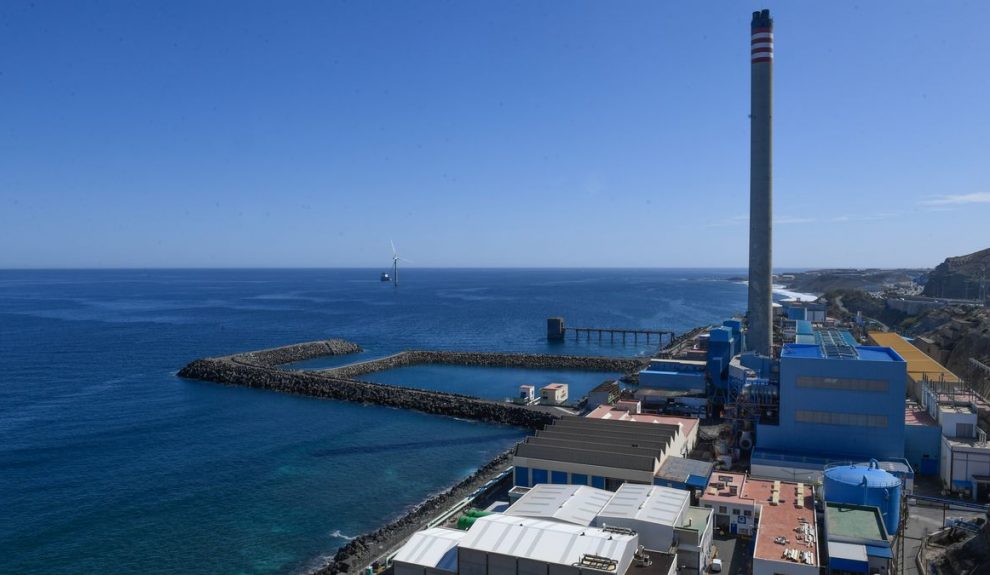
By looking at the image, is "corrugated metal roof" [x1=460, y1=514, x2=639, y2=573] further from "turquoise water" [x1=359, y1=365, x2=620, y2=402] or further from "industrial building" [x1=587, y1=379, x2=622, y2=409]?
"turquoise water" [x1=359, y1=365, x2=620, y2=402]

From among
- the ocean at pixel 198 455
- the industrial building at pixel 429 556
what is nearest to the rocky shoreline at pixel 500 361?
the ocean at pixel 198 455

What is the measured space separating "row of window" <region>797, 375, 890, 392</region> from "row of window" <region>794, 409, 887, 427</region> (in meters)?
0.83

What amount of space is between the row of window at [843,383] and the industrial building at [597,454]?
446 centimetres

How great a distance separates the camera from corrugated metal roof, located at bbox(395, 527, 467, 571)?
1280 centimetres

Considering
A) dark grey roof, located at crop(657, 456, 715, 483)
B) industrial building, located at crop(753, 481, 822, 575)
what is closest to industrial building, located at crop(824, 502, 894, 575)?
industrial building, located at crop(753, 481, 822, 575)

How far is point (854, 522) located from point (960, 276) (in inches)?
2671

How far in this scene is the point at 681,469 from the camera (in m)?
18.0

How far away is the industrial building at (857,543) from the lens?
1282 centimetres

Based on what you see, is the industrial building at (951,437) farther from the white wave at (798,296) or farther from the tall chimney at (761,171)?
the white wave at (798,296)

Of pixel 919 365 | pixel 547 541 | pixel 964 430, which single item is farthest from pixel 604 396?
pixel 547 541

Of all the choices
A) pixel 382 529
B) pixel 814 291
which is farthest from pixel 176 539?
pixel 814 291

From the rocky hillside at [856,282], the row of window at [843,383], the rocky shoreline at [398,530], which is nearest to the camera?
the rocky shoreline at [398,530]

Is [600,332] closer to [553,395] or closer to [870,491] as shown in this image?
[553,395]

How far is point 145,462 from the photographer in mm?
23312
